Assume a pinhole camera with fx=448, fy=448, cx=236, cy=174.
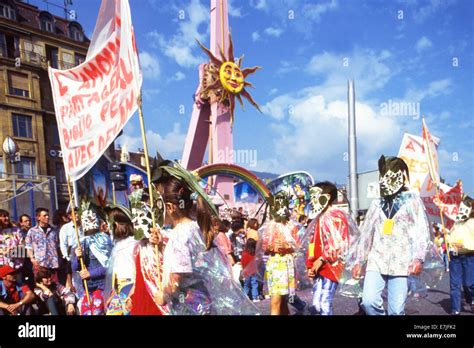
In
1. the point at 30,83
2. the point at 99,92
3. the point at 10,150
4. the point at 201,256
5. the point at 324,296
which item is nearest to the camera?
the point at 201,256

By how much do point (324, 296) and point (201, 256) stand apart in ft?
4.75

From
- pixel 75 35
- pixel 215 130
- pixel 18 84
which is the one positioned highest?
pixel 75 35

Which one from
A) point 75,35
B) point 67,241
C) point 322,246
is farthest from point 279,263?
point 75,35

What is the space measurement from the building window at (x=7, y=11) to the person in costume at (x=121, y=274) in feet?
12.0

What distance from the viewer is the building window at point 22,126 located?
6184 millimetres

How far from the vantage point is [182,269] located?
2.61m

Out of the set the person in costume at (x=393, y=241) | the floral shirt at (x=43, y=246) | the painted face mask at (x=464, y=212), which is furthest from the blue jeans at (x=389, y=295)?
the floral shirt at (x=43, y=246)

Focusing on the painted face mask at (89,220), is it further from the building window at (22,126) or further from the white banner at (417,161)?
the white banner at (417,161)

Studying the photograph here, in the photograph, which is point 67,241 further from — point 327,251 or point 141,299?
point 327,251

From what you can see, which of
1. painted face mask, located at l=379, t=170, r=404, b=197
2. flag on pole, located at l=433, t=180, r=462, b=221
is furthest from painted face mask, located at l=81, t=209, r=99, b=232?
flag on pole, located at l=433, t=180, r=462, b=221

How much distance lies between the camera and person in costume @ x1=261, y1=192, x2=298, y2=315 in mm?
4148

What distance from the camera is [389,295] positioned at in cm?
340

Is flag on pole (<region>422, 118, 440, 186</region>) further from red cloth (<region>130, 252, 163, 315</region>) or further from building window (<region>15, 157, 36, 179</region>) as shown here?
building window (<region>15, 157, 36, 179</region>)
